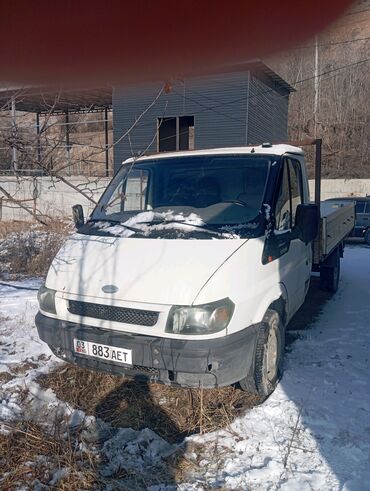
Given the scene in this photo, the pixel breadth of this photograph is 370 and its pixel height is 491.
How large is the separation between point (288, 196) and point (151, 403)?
2301mm

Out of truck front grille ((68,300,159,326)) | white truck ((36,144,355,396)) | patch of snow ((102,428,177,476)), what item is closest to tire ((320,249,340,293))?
white truck ((36,144,355,396))

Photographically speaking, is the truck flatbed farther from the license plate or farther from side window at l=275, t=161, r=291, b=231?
the license plate

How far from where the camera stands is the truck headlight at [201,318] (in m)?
2.93

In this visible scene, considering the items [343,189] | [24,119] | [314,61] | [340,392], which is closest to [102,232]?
[24,119]

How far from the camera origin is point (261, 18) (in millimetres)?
1022

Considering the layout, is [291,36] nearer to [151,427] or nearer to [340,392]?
[151,427]

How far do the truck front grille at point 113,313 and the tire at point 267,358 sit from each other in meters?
0.89

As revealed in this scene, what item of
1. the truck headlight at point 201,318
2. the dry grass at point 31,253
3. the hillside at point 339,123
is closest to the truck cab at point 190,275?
the truck headlight at point 201,318

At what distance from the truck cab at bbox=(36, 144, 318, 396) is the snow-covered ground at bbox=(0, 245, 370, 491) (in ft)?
1.12

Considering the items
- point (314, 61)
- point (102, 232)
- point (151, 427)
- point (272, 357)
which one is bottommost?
point (151, 427)

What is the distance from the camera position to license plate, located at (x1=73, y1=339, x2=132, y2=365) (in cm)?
310

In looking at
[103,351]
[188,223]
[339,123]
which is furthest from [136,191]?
[339,123]

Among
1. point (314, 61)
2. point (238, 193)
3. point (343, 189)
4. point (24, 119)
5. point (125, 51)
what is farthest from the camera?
point (343, 189)

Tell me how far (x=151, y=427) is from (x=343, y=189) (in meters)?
20.1
